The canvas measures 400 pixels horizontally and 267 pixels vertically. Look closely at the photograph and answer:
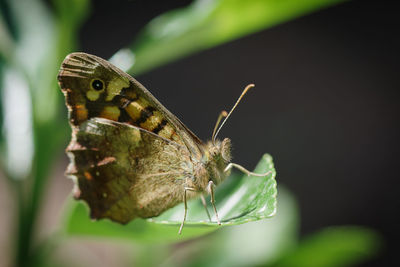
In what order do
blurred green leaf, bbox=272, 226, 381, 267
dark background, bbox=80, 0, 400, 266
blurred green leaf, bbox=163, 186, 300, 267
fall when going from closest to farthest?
blurred green leaf, bbox=272, 226, 381, 267 → blurred green leaf, bbox=163, 186, 300, 267 → dark background, bbox=80, 0, 400, 266

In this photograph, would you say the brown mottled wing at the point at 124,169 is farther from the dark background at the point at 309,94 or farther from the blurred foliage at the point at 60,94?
the dark background at the point at 309,94

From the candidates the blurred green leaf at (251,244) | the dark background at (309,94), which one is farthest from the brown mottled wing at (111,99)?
the dark background at (309,94)

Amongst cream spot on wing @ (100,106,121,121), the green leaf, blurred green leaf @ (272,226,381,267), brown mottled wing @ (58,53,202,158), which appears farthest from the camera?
blurred green leaf @ (272,226,381,267)

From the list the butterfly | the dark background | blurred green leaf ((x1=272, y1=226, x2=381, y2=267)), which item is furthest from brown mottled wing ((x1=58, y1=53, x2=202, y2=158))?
the dark background

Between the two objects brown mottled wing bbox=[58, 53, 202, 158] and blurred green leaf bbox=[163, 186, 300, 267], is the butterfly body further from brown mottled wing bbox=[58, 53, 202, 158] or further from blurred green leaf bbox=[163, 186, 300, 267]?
blurred green leaf bbox=[163, 186, 300, 267]

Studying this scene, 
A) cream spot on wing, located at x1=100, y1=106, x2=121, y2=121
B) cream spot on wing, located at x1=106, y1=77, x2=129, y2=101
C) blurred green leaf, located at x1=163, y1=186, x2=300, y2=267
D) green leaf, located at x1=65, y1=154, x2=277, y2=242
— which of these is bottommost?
blurred green leaf, located at x1=163, y1=186, x2=300, y2=267

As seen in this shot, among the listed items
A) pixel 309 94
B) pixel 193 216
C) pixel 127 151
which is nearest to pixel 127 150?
pixel 127 151

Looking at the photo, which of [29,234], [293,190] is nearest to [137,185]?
[29,234]

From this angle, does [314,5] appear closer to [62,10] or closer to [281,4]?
[281,4]
